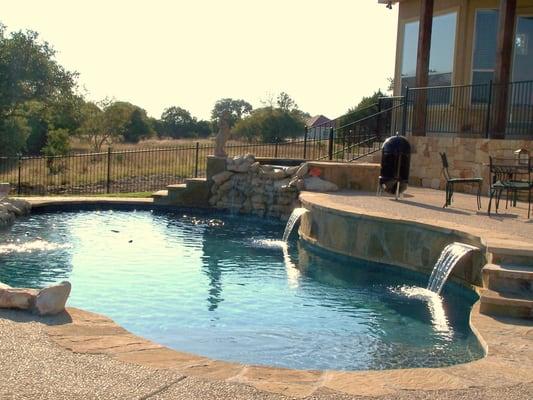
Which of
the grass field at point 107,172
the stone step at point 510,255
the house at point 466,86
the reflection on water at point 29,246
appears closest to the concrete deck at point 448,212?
the stone step at point 510,255

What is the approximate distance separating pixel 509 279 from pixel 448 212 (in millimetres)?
3791

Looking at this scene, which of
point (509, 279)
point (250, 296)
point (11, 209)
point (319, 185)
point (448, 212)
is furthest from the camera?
point (319, 185)

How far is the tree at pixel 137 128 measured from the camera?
180 ft

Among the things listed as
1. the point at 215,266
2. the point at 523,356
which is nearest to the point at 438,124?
the point at 215,266

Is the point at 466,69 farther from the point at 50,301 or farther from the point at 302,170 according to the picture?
the point at 50,301

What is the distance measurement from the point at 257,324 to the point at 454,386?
2720 millimetres

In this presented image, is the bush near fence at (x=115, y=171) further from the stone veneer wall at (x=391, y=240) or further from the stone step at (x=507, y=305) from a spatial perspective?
the stone step at (x=507, y=305)

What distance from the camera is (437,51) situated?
16031mm

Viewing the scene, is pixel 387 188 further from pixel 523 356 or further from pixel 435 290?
pixel 523 356

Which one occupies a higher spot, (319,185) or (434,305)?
(319,185)

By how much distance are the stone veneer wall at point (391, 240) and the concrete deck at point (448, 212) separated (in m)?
0.10

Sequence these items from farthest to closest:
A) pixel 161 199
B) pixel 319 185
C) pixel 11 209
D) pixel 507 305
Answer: pixel 161 199 → pixel 319 185 → pixel 11 209 → pixel 507 305

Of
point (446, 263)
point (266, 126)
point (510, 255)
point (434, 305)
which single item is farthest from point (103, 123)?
point (510, 255)

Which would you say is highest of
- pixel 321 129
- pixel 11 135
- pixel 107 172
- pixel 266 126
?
pixel 266 126
